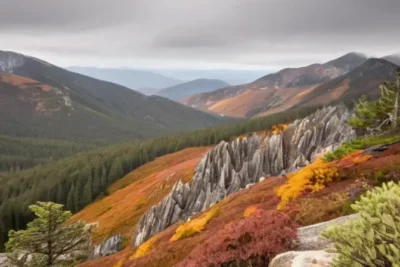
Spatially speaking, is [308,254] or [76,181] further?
[76,181]

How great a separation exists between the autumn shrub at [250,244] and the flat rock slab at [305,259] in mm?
2403

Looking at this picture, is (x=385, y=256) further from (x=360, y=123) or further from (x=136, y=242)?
(x=136, y=242)

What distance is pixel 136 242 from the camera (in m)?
61.8

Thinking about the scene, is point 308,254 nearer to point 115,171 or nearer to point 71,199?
point 71,199

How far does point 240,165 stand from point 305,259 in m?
67.1

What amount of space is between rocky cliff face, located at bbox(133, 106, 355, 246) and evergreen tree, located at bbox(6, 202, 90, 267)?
3069cm

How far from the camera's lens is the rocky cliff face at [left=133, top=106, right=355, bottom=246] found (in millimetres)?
63219

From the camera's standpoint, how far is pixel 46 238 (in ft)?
94.3

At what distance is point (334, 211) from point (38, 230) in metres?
22.0

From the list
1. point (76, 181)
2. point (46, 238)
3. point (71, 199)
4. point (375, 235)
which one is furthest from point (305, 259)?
point (76, 181)

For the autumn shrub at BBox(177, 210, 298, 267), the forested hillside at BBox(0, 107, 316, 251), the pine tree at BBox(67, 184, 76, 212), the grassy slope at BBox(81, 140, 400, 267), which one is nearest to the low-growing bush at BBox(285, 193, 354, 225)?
the grassy slope at BBox(81, 140, 400, 267)

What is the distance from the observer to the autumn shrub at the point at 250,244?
16.6 metres

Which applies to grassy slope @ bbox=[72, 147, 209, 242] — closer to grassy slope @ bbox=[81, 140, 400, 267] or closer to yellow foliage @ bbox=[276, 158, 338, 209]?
grassy slope @ bbox=[81, 140, 400, 267]

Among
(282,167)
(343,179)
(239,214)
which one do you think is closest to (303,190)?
(343,179)
